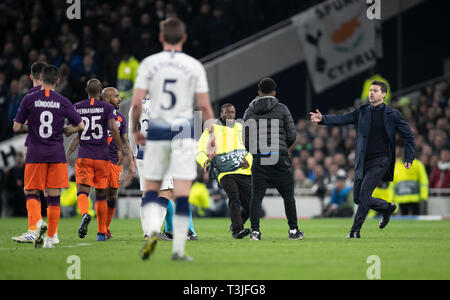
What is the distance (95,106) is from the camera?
11.6 m

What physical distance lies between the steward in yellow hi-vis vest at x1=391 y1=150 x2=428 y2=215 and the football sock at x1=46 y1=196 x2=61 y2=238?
11763mm

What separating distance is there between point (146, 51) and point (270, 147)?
39.9 feet

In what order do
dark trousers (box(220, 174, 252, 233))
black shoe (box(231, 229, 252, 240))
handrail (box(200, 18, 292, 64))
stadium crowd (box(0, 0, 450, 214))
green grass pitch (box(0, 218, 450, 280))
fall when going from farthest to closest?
1. handrail (box(200, 18, 292, 64))
2. stadium crowd (box(0, 0, 450, 214))
3. dark trousers (box(220, 174, 252, 233))
4. black shoe (box(231, 229, 252, 240))
5. green grass pitch (box(0, 218, 450, 280))

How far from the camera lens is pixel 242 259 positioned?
824 centimetres

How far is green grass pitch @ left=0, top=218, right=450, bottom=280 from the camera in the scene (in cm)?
694

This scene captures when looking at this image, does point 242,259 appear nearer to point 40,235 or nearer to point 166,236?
point 40,235

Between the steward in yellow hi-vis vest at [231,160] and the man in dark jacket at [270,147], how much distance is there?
700mm

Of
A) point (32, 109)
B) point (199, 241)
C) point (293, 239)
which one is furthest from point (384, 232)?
point (32, 109)

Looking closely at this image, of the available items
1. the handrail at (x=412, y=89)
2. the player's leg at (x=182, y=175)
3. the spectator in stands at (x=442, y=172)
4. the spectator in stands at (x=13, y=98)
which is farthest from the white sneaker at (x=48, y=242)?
the handrail at (x=412, y=89)

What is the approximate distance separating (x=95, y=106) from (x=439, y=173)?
1179 centimetres

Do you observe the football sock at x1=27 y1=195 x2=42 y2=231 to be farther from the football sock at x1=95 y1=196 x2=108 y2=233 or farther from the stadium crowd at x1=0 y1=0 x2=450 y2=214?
the stadium crowd at x1=0 y1=0 x2=450 y2=214

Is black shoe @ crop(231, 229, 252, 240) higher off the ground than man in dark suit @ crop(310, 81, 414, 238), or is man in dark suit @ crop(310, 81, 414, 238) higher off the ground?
man in dark suit @ crop(310, 81, 414, 238)

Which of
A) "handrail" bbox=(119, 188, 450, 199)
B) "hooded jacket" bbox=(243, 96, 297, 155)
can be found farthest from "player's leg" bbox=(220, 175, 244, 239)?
"handrail" bbox=(119, 188, 450, 199)

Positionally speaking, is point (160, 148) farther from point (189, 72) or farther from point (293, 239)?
point (293, 239)
